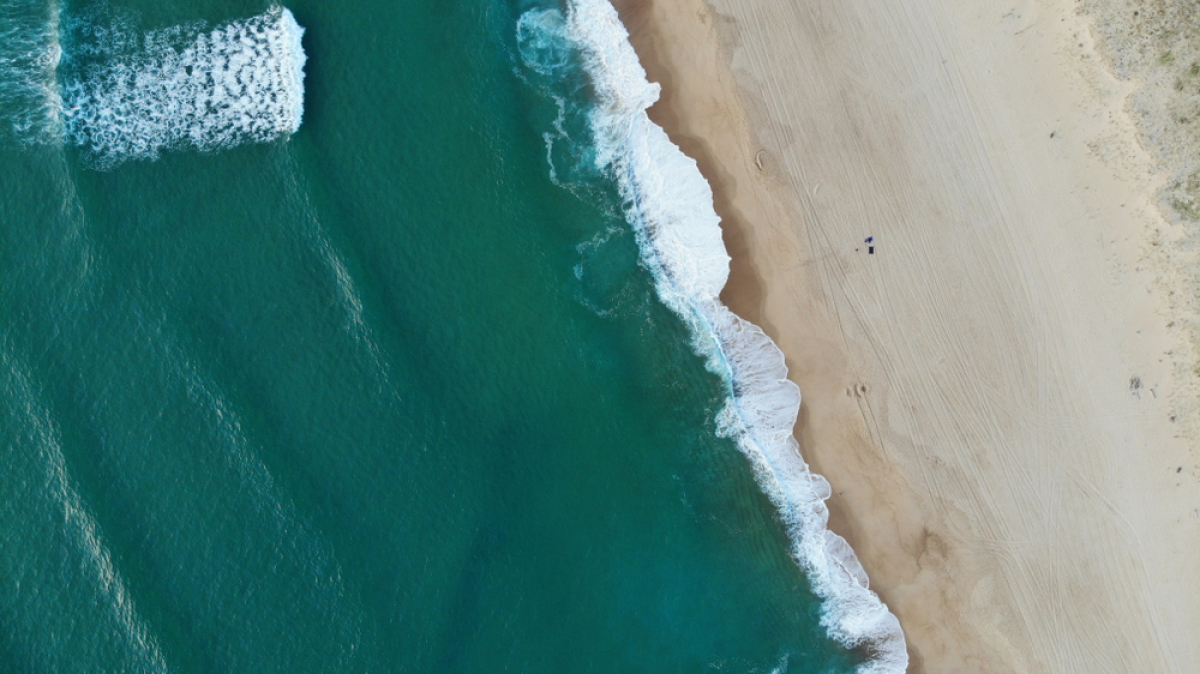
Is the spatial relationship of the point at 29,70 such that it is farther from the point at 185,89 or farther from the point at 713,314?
the point at 713,314

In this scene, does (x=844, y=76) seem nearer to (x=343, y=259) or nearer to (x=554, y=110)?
(x=554, y=110)

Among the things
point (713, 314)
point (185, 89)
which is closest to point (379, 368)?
point (713, 314)

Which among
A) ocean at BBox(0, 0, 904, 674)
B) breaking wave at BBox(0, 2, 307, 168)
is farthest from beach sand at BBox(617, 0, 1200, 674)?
breaking wave at BBox(0, 2, 307, 168)

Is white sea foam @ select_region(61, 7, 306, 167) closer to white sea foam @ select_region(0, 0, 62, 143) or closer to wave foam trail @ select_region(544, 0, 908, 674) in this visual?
white sea foam @ select_region(0, 0, 62, 143)

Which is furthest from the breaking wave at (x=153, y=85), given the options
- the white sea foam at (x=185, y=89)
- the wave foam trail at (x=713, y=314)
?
the wave foam trail at (x=713, y=314)

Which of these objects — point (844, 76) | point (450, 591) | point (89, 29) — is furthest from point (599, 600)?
point (89, 29)

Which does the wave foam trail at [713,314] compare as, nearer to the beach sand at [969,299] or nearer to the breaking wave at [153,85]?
the beach sand at [969,299]

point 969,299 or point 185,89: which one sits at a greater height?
point 185,89
